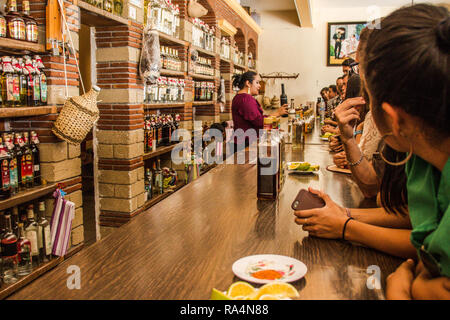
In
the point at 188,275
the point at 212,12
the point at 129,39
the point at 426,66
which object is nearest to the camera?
the point at 426,66

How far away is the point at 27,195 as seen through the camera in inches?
103

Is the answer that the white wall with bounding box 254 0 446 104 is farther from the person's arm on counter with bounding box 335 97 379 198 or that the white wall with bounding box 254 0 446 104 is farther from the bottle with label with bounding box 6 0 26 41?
the person's arm on counter with bounding box 335 97 379 198

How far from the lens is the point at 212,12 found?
6.74 metres

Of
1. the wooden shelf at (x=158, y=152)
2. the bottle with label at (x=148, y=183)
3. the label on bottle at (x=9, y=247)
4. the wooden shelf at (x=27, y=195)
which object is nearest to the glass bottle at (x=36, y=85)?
the wooden shelf at (x=27, y=195)

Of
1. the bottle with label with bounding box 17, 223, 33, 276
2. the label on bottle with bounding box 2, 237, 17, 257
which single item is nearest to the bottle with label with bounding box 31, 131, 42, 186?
the bottle with label with bounding box 17, 223, 33, 276

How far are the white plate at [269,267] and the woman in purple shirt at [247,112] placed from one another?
13.9 ft

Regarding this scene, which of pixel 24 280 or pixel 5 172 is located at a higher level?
pixel 5 172

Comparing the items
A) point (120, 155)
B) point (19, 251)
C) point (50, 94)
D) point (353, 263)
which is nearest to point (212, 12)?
point (120, 155)

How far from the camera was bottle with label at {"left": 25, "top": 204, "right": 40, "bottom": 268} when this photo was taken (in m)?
2.72

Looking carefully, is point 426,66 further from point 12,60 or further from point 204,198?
point 12,60

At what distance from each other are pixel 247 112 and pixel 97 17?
2.27 m

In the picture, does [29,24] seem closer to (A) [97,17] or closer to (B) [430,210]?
(A) [97,17]

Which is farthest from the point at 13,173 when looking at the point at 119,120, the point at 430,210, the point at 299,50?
the point at 299,50
